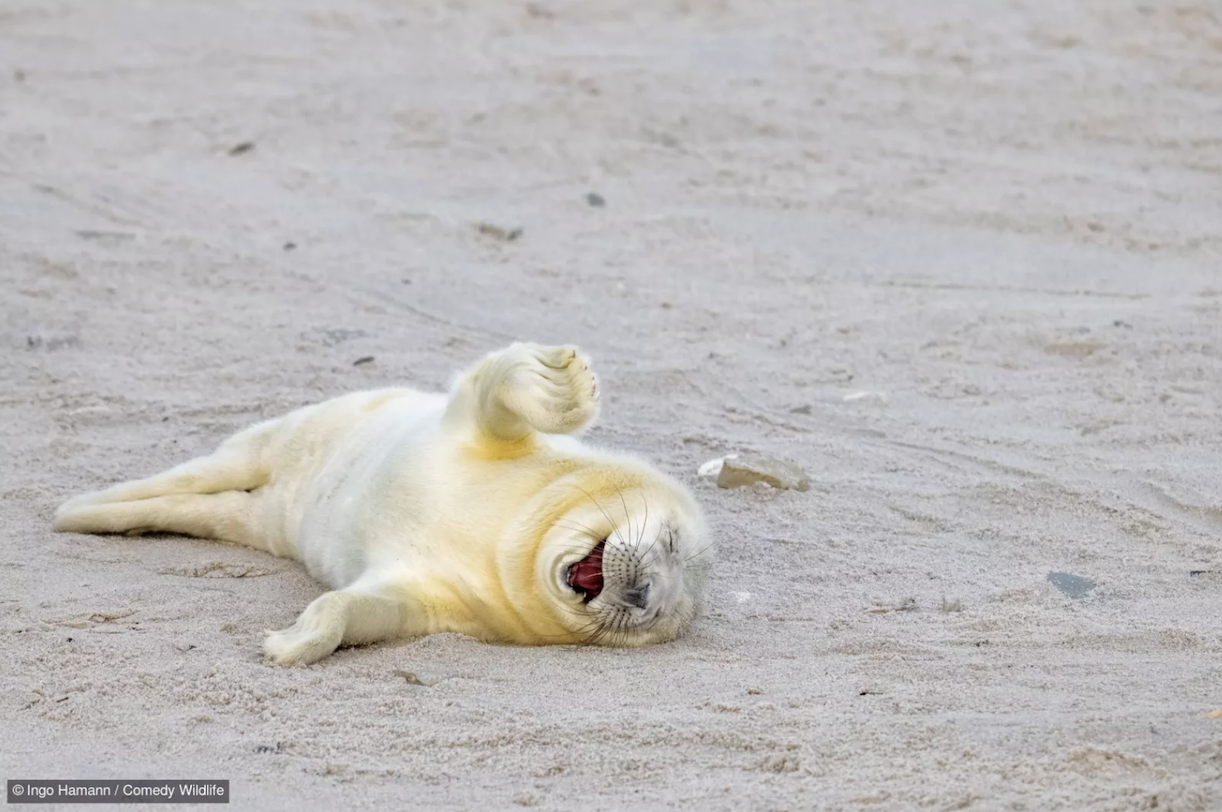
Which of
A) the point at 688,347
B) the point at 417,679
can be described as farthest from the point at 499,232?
the point at 417,679

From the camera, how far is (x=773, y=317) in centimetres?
634

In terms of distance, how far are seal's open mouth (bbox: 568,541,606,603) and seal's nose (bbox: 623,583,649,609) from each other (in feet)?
0.25

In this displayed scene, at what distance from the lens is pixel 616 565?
12.1 ft

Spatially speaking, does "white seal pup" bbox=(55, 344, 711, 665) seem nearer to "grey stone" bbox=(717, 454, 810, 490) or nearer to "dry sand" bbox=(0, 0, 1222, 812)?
"dry sand" bbox=(0, 0, 1222, 812)

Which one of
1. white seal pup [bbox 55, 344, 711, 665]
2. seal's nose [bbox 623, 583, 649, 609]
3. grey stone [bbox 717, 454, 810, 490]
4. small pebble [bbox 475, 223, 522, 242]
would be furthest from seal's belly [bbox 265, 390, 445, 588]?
small pebble [bbox 475, 223, 522, 242]

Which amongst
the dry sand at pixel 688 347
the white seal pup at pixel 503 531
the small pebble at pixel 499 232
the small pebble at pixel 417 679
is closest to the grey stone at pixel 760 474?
the dry sand at pixel 688 347

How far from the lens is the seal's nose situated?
3.70 meters

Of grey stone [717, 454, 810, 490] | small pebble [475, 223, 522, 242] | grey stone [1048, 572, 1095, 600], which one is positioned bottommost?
grey stone [717, 454, 810, 490]

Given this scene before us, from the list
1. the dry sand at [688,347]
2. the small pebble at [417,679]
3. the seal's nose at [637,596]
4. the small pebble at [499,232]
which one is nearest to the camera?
the dry sand at [688,347]

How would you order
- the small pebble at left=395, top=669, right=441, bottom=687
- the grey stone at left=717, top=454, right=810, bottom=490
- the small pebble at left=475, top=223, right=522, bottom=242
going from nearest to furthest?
the small pebble at left=395, top=669, right=441, bottom=687, the grey stone at left=717, top=454, right=810, bottom=490, the small pebble at left=475, top=223, right=522, bottom=242

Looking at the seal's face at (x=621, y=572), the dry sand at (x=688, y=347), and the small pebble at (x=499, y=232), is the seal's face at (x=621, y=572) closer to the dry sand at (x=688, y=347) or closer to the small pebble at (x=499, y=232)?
the dry sand at (x=688, y=347)

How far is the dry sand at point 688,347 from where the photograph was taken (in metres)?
3.11

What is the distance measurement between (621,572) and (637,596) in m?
0.07

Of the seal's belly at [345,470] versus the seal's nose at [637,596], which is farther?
the seal's belly at [345,470]
